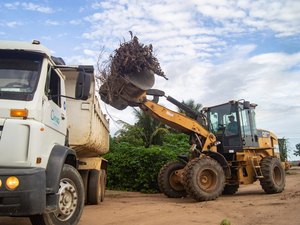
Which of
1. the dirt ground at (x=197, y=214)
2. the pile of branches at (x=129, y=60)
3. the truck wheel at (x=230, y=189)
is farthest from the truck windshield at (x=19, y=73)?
the truck wheel at (x=230, y=189)

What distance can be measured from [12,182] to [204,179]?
7.82 metres

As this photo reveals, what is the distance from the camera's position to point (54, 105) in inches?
254

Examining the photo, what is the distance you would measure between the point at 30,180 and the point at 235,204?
6.93m

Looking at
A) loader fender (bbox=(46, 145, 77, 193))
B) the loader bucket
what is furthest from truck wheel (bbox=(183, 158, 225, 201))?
loader fender (bbox=(46, 145, 77, 193))

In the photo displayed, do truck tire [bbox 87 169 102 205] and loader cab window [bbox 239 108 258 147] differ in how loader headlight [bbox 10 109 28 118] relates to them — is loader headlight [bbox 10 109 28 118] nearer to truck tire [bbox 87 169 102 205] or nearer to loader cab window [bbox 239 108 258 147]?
truck tire [bbox 87 169 102 205]

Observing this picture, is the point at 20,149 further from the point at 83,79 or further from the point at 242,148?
the point at 242,148

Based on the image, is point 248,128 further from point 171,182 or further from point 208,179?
point 171,182

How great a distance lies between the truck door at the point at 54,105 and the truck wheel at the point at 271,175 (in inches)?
340

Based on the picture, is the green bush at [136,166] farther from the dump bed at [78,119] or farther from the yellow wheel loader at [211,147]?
the dump bed at [78,119]

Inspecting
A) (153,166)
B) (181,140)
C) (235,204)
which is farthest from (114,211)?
(181,140)

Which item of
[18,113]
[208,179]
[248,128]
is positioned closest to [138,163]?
[248,128]

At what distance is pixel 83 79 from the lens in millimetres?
6273

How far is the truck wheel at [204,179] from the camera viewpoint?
11.5 metres

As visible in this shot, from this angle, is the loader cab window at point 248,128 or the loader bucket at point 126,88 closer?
the loader bucket at point 126,88
